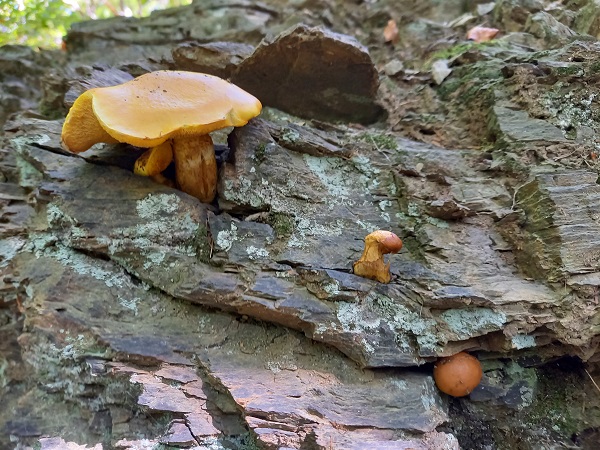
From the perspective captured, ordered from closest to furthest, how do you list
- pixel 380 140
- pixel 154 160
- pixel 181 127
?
1. pixel 181 127
2. pixel 154 160
3. pixel 380 140

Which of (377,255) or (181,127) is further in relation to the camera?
(377,255)

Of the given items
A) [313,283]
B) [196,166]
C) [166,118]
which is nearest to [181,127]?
[166,118]

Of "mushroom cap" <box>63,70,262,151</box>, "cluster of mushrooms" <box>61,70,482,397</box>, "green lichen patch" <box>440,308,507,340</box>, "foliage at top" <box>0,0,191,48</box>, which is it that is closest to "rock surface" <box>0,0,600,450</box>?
"green lichen patch" <box>440,308,507,340</box>

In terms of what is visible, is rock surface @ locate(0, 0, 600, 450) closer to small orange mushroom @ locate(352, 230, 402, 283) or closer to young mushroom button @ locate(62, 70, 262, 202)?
small orange mushroom @ locate(352, 230, 402, 283)

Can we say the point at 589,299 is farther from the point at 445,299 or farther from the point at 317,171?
the point at 317,171

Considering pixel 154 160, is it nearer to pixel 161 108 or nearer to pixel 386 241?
pixel 161 108

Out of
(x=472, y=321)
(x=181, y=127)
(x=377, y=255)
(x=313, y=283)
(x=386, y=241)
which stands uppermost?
(x=181, y=127)

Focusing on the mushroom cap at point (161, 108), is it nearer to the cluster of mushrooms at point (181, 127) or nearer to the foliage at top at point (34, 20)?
the cluster of mushrooms at point (181, 127)

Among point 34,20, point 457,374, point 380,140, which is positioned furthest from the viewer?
point 34,20
